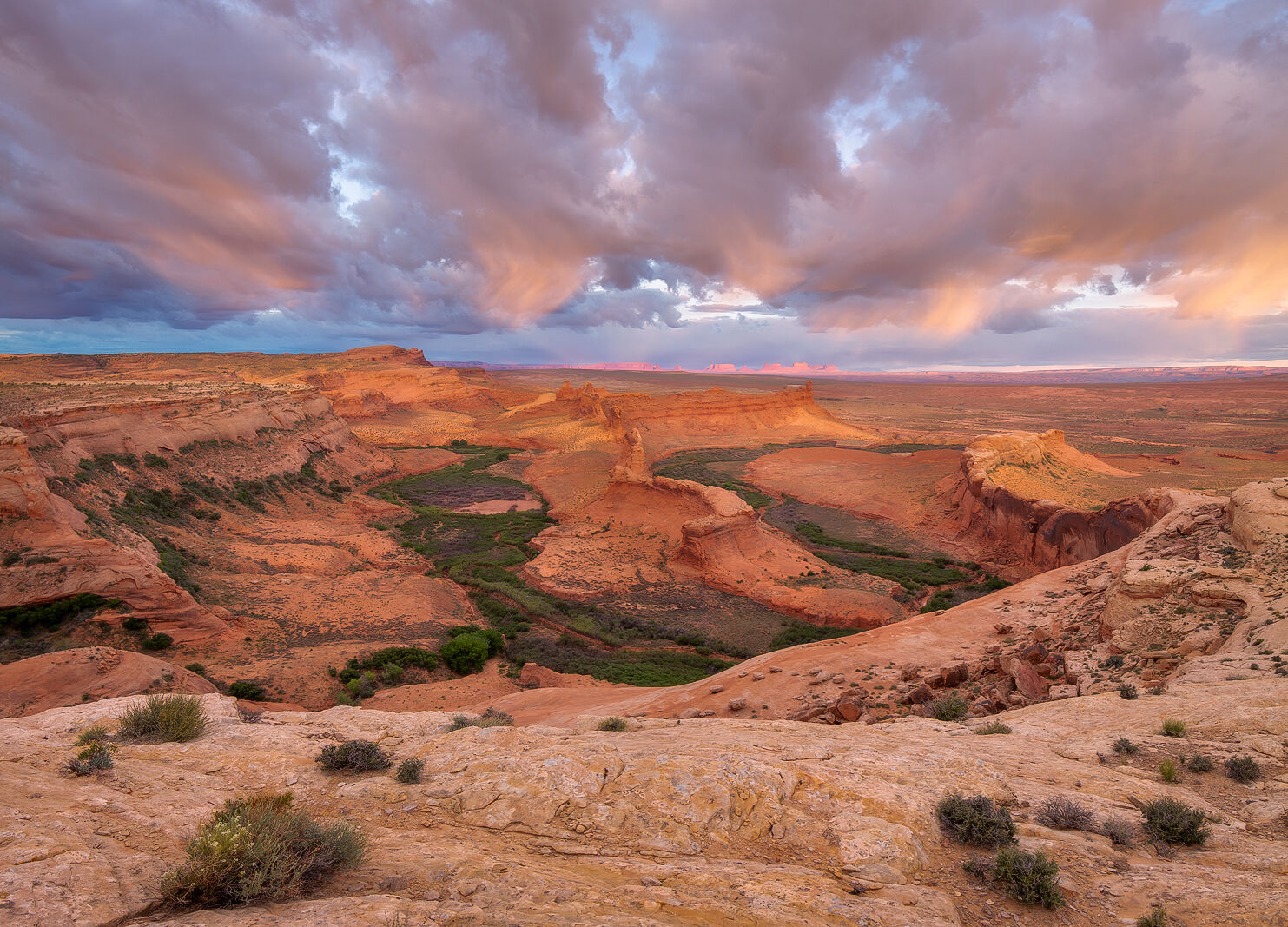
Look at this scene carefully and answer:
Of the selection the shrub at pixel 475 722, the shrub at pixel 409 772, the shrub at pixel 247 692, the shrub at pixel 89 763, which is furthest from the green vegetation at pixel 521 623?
the shrub at pixel 409 772

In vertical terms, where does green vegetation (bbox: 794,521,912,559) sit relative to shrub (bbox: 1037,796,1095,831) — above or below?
below

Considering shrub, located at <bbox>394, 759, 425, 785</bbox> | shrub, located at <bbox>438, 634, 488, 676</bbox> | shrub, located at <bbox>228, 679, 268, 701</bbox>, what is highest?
shrub, located at <bbox>394, 759, 425, 785</bbox>

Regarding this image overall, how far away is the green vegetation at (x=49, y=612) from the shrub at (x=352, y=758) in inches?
562

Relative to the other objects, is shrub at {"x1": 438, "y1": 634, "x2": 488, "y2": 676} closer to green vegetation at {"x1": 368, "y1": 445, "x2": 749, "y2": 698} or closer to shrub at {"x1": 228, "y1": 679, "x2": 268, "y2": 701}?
green vegetation at {"x1": 368, "y1": 445, "x2": 749, "y2": 698}

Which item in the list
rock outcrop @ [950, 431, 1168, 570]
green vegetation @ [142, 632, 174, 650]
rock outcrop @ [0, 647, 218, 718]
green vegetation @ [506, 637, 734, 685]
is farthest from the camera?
rock outcrop @ [950, 431, 1168, 570]

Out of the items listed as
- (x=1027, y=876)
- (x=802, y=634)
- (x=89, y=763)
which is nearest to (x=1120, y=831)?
(x=1027, y=876)

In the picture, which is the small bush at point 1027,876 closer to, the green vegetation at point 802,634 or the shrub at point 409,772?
the shrub at point 409,772

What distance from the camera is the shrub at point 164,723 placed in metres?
6.27

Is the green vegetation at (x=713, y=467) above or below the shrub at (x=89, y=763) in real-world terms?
below

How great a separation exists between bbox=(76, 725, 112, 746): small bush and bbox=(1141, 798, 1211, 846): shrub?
10251mm

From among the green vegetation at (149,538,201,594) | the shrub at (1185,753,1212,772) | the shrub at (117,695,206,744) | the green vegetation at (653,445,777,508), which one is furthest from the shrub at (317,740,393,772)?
the green vegetation at (653,445,777,508)

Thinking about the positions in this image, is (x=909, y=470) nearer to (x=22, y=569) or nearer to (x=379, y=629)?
(x=379, y=629)

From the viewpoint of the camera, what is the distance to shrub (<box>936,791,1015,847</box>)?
464 cm

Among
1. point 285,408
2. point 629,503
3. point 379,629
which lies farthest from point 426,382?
point 379,629
